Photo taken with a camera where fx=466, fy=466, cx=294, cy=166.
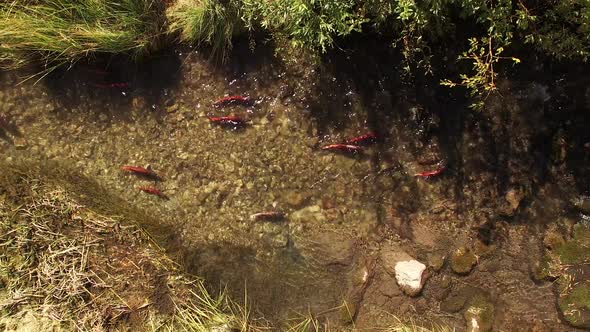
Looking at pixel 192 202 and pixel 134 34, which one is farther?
pixel 192 202

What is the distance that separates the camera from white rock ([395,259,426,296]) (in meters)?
6.18

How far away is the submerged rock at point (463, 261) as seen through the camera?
6191mm

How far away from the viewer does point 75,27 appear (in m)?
5.65

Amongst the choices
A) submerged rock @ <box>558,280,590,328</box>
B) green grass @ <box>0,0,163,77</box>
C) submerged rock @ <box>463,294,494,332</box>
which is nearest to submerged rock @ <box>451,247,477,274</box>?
submerged rock @ <box>463,294,494,332</box>

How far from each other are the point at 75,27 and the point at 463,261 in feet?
18.8

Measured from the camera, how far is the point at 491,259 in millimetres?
6199

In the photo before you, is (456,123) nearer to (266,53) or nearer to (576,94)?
(576,94)

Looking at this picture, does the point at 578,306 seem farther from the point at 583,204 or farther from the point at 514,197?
the point at 514,197

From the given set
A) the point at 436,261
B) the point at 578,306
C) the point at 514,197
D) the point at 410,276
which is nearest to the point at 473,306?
the point at 436,261

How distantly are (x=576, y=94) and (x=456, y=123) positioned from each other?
1495 millimetres

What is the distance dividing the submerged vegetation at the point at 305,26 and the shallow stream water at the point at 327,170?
16.5 inches

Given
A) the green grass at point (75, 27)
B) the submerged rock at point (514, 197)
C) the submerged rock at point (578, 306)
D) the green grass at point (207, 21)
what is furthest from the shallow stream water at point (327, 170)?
the green grass at point (75, 27)

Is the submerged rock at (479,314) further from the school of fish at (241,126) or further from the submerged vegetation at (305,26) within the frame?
the submerged vegetation at (305,26)

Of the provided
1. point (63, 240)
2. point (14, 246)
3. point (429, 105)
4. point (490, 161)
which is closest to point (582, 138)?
point (490, 161)
